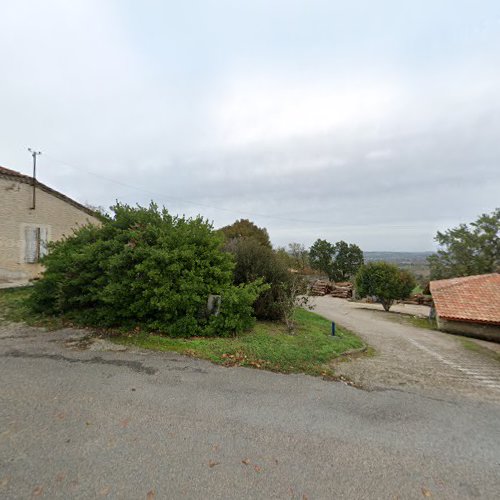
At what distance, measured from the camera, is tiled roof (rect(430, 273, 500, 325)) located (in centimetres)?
1303

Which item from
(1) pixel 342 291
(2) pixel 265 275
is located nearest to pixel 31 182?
(2) pixel 265 275

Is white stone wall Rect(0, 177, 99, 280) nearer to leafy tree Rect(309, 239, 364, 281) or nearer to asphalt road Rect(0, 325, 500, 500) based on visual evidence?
asphalt road Rect(0, 325, 500, 500)

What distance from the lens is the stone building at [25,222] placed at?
12.1m

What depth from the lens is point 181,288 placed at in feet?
21.9

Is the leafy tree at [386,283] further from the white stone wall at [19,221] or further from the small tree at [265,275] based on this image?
the white stone wall at [19,221]

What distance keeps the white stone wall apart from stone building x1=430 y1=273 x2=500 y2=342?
18390mm

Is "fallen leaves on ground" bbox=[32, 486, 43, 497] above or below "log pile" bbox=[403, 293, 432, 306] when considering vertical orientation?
above

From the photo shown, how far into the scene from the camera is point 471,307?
13766 millimetres

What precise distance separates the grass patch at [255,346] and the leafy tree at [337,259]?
124 ft

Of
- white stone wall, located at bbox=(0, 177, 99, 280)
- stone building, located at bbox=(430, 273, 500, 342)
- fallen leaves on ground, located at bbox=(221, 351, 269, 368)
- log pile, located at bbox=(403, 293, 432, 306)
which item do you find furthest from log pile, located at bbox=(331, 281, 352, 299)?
fallen leaves on ground, located at bbox=(221, 351, 269, 368)

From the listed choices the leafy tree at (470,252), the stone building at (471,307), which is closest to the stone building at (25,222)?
the stone building at (471,307)

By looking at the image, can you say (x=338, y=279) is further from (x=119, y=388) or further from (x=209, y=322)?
(x=119, y=388)

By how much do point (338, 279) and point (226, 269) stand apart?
130 ft

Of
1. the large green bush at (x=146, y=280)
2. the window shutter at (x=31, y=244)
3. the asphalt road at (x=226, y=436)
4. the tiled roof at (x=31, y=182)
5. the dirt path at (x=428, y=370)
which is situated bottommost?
the dirt path at (x=428, y=370)
